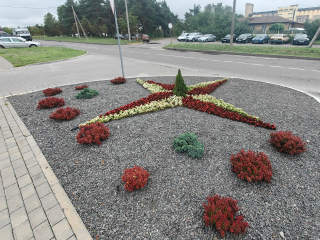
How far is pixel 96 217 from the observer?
231 centimetres

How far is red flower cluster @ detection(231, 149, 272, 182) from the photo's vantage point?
266 cm

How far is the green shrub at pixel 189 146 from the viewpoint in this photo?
3242 mm

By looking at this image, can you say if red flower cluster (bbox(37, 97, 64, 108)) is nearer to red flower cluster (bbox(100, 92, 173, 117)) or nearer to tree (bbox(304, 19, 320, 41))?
red flower cluster (bbox(100, 92, 173, 117))

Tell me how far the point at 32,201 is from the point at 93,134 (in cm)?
145

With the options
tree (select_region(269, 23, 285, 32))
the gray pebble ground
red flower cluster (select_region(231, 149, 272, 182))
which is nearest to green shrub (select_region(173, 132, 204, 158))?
the gray pebble ground

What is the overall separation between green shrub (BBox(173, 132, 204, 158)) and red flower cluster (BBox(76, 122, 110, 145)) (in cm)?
145

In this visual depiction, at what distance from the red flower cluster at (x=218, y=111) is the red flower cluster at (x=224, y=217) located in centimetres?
249

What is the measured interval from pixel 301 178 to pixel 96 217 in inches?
117

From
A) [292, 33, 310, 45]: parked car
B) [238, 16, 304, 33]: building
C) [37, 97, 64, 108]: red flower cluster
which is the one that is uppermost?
[238, 16, 304, 33]: building

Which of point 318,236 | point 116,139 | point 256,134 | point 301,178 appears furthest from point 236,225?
point 116,139

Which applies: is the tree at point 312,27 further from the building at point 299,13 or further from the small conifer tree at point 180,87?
the building at point 299,13

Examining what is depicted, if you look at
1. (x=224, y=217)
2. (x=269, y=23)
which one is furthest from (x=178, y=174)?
(x=269, y=23)

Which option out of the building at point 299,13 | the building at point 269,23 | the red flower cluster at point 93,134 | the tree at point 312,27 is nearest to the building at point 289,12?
the building at point 299,13

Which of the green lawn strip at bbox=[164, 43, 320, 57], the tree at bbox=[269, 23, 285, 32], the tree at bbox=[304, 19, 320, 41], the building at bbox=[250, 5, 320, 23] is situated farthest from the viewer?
the building at bbox=[250, 5, 320, 23]
